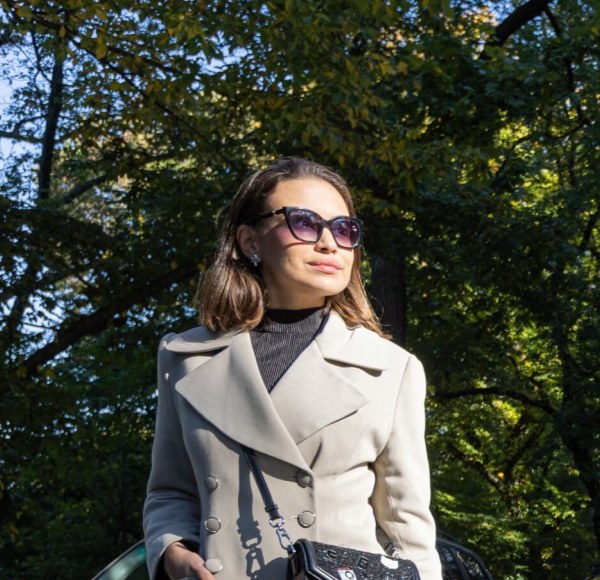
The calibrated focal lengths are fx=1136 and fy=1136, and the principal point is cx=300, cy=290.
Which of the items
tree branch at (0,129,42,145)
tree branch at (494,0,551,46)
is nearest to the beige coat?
tree branch at (0,129,42,145)

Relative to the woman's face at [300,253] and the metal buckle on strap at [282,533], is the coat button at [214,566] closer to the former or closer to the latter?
the metal buckle on strap at [282,533]

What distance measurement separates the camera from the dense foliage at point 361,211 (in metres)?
9.81

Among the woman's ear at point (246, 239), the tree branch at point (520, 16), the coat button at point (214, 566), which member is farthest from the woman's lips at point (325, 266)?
the tree branch at point (520, 16)

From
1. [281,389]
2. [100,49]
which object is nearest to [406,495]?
[281,389]

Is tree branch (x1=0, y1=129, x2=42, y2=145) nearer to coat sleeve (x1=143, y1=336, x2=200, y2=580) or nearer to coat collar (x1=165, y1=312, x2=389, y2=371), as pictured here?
coat collar (x1=165, y1=312, x2=389, y2=371)

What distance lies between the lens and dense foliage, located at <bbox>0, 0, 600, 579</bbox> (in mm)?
9812

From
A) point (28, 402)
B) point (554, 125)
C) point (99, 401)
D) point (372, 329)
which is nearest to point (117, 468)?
point (99, 401)

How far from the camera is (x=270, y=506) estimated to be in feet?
8.05

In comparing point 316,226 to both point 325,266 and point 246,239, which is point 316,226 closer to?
point 325,266

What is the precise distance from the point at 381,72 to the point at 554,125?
5873 mm

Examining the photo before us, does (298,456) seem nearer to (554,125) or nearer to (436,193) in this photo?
(436,193)

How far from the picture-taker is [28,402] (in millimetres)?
10422

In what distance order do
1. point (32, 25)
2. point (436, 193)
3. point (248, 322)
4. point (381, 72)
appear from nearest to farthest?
point (248, 322)
point (32, 25)
point (381, 72)
point (436, 193)

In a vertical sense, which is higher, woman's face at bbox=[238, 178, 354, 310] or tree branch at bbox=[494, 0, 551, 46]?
tree branch at bbox=[494, 0, 551, 46]
